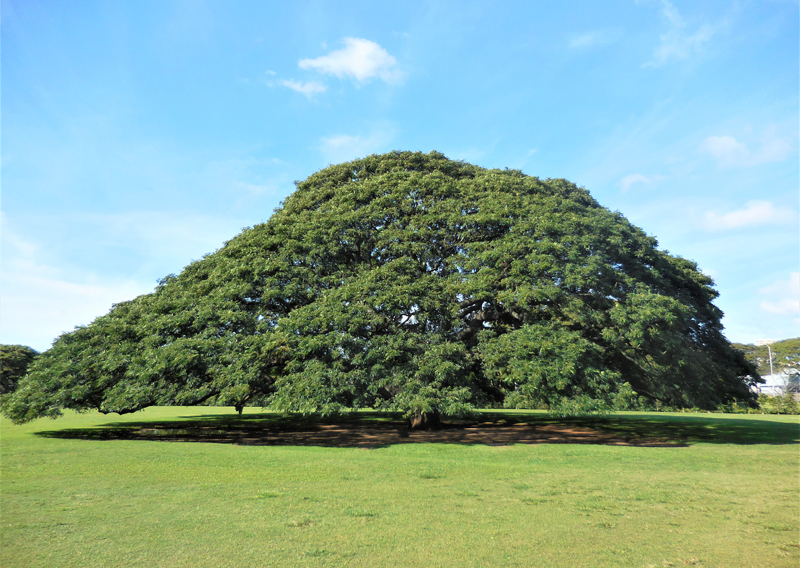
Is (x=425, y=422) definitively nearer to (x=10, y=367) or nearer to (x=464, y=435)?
(x=464, y=435)

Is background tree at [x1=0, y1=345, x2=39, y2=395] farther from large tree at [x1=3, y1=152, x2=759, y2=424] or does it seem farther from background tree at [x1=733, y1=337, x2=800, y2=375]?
background tree at [x1=733, y1=337, x2=800, y2=375]

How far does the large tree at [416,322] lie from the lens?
568 inches

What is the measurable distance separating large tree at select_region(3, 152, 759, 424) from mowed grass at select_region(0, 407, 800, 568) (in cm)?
293

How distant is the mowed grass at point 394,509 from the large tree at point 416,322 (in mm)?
2934

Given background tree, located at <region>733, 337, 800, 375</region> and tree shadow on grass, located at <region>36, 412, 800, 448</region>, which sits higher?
background tree, located at <region>733, 337, 800, 375</region>

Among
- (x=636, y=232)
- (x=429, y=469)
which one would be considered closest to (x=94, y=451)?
(x=429, y=469)

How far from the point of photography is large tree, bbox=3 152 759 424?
14.4 metres

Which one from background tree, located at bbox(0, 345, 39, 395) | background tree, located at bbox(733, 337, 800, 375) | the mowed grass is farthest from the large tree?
background tree, located at bbox(733, 337, 800, 375)

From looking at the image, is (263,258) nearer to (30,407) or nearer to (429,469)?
(30,407)

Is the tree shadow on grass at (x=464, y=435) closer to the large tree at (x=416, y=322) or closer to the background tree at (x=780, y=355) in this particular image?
the large tree at (x=416, y=322)

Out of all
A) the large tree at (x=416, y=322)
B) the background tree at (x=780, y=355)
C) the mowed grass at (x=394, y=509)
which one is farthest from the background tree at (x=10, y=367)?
the background tree at (x=780, y=355)

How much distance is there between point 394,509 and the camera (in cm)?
691

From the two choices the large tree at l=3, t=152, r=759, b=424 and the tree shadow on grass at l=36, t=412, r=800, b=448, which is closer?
the large tree at l=3, t=152, r=759, b=424

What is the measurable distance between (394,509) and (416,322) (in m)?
9.90
